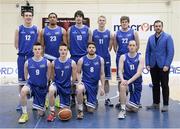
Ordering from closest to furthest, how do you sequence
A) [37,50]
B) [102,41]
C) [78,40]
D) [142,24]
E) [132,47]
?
[37,50]
[132,47]
[78,40]
[102,41]
[142,24]

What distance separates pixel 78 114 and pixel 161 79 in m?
1.57

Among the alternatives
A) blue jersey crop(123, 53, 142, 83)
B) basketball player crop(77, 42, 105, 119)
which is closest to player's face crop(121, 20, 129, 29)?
blue jersey crop(123, 53, 142, 83)

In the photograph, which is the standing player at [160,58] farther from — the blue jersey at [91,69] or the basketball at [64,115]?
the basketball at [64,115]

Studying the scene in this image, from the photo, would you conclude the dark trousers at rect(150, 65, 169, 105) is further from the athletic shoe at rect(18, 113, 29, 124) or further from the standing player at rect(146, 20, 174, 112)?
the athletic shoe at rect(18, 113, 29, 124)

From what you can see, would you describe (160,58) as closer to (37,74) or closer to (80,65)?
(80,65)

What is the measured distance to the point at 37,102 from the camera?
5754 millimetres

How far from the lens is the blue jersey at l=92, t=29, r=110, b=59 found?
254 inches

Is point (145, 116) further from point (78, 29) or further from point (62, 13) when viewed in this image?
point (62, 13)

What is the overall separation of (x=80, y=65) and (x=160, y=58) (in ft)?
4.42


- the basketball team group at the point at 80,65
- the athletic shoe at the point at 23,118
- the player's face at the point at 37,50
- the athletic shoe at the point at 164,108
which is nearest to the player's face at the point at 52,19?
the basketball team group at the point at 80,65

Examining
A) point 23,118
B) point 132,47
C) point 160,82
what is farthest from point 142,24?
point 23,118

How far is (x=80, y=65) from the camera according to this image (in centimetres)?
594

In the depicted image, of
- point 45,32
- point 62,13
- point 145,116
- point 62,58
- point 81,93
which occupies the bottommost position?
point 145,116

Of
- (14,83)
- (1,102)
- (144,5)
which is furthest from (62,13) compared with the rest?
(1,102)
